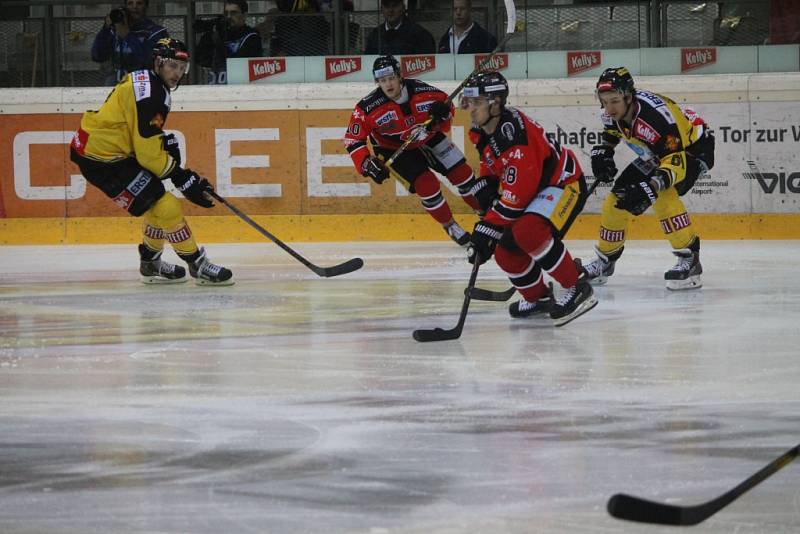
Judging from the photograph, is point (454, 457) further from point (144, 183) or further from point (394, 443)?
point (144, 183)

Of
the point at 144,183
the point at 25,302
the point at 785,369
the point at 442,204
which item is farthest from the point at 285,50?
the point at 785,369

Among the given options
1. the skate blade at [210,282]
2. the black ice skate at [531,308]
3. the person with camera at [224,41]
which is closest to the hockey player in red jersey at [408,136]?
the skate blade at [210,282]

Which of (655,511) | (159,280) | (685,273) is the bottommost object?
(159,280)

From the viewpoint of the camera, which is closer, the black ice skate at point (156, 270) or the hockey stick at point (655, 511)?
the hockey stick at point (655, 511)

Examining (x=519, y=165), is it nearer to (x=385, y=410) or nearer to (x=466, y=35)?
(x=385, y=410)

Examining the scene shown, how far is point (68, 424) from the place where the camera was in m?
3.25

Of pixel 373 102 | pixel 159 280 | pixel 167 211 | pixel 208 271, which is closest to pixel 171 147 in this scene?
pixel 167 211

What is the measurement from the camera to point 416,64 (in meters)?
9.09

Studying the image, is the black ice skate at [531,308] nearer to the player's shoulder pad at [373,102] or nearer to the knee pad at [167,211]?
the knee pad at [167,211]

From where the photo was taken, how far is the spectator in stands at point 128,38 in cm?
909

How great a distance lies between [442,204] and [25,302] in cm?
238

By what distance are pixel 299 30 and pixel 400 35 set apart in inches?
29.5

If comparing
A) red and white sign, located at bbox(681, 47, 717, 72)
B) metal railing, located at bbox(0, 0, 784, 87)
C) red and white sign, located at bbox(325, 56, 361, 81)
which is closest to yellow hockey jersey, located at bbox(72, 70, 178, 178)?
red and white sign, located at bbox(325, 56, 361, 81)

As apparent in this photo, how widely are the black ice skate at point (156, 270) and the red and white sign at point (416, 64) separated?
3.03m
